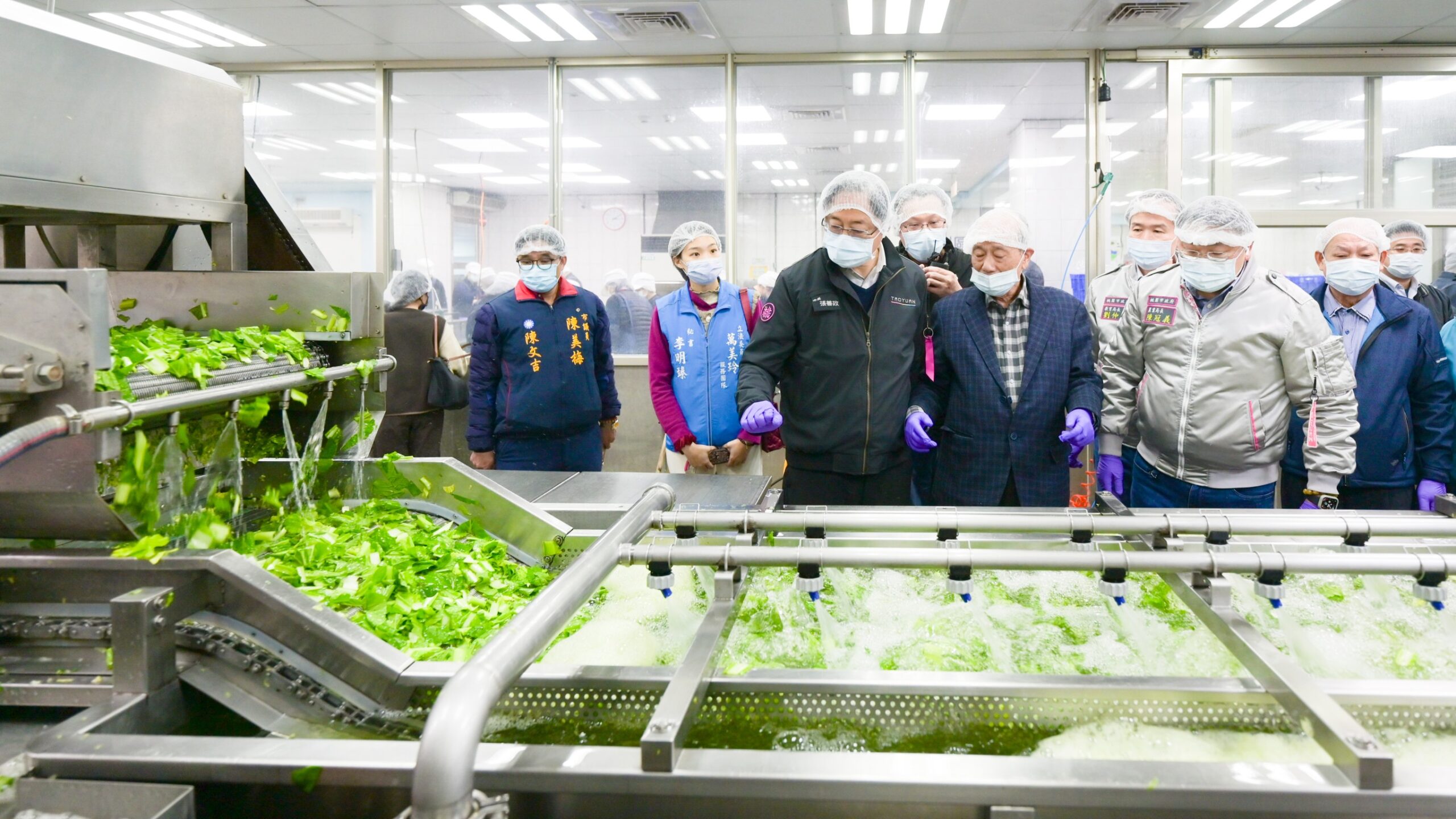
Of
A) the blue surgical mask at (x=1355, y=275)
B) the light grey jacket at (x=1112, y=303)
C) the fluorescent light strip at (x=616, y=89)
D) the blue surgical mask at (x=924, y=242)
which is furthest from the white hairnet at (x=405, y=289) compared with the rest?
the blue surgical mask at (x=1355, y=275)

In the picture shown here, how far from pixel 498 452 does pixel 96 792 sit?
2892 millimetres

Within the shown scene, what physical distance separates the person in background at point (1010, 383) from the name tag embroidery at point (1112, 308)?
61 cm

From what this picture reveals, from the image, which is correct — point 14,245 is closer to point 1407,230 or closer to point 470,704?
point 470,704

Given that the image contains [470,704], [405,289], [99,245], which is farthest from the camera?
[405,289]

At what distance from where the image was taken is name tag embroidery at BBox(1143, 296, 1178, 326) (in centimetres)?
298

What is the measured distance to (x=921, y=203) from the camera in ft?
12.2

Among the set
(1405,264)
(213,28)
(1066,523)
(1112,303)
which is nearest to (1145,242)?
(1112,303)

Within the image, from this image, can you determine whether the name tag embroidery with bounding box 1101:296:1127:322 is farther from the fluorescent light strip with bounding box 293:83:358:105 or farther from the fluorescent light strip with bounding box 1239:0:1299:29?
the fluorescent light strip with bounding box 293:83:358:105

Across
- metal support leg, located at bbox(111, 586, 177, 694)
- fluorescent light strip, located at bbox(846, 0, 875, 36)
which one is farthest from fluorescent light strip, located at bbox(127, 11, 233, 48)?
metal support leg, located at bbox(111, 586, 177, 694)

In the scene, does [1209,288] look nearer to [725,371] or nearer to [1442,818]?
[725,371]

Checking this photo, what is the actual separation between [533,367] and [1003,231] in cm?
205

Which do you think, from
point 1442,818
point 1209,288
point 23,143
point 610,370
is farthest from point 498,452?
point 1442,818

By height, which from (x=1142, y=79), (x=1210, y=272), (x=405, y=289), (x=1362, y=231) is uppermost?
(x=1142, y=79)

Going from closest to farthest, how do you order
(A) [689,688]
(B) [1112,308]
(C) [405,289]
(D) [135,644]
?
(A) [689,688] < (D) [135,644] < (B) [1112,308] < (C) [405,289]
